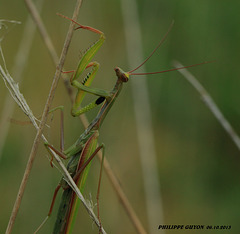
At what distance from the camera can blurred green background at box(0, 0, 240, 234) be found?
451cm

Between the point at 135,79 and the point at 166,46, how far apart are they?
1.64 metres

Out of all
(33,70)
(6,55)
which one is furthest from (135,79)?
(6,55)

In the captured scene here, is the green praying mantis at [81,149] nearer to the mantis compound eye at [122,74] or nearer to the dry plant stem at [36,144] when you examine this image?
the mantis compound eye at [122,74]

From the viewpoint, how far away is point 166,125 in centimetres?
600

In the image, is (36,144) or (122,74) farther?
(122,74)

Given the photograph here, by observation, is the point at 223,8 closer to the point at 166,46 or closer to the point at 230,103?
the point at 166,46

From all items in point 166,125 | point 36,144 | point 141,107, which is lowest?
point 166,125

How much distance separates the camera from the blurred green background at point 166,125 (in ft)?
14.8

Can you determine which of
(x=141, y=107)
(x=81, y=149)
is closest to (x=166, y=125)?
(x=141, y=107)

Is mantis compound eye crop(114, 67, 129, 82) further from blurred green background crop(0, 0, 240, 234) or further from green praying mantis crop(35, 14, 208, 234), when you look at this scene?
blurred green background crop(0, 0, 240, 234)

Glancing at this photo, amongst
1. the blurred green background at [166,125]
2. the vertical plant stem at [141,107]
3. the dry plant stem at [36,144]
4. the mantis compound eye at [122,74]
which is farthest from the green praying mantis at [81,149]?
the blurred green background at [166,125]

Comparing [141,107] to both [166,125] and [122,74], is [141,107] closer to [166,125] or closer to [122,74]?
[122,74]

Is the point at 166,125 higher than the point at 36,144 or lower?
lower

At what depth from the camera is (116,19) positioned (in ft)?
21.2
